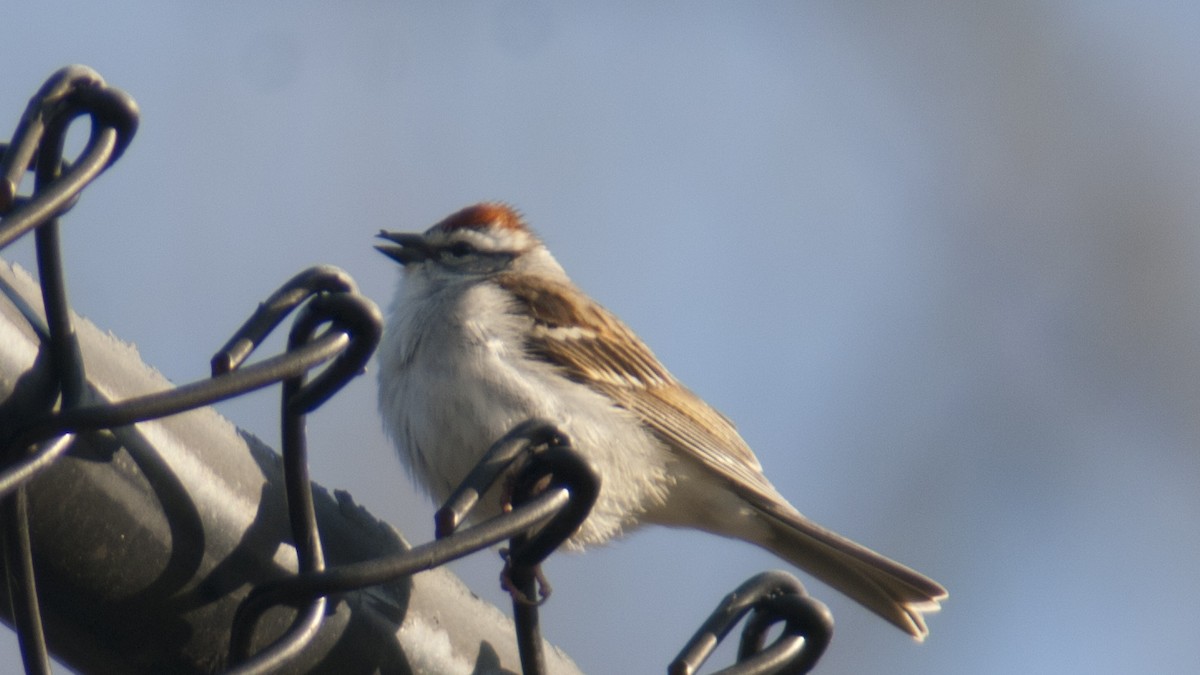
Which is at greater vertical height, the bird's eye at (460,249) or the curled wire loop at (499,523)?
the curled wire loop at (499,523)

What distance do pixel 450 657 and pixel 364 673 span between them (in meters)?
0.10

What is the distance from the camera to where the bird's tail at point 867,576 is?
3.67 m

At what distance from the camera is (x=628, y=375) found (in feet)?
13.6

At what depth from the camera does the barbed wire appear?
915 millimetres

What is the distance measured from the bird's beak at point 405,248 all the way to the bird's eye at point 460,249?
0.29ft

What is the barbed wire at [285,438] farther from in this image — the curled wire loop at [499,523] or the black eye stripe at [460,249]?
the black eye stripe at [460,249]

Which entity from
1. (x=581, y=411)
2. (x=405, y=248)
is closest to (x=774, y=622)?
(x=581, y=411)

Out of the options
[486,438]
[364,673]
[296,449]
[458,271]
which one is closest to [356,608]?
[364,673]

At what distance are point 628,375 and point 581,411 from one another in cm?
43

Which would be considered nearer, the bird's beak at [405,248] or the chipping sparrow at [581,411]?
the chipping sparrow at [581,411]

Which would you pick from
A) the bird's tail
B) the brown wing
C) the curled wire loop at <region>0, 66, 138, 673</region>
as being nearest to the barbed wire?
the curled wire loop at <region>0, 66, 138, 673</region>

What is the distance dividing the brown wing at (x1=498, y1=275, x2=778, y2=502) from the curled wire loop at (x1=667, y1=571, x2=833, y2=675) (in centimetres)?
239

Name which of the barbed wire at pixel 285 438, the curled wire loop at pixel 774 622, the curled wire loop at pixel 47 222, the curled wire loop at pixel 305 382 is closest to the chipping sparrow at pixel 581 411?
the curled wire loop at pixel 774 622

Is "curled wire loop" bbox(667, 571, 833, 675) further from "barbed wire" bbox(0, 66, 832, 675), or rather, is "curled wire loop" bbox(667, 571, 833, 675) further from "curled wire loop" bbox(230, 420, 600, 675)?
"curled wire loop" bbox(230, 420, 600, 675)
